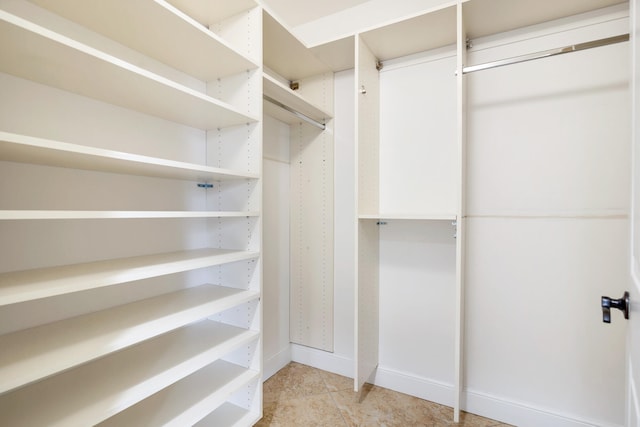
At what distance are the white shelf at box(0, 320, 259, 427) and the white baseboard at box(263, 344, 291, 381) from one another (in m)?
0.91

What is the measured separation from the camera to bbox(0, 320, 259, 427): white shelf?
941 mm

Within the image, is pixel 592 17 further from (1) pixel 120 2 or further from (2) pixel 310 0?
(1) pixel 120 2

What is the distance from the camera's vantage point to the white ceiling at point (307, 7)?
215 cm

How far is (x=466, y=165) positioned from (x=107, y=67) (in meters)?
1.87

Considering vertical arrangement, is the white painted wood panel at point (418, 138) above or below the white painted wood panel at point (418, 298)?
above

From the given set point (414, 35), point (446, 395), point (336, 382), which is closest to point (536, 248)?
point (446, 395)

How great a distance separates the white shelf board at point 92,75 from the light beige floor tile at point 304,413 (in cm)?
174

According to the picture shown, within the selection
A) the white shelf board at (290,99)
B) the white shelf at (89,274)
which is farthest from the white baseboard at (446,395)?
the white shelf board at (290,99)

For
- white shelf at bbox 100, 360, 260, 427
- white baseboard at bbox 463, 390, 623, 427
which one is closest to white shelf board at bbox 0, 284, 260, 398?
white shelf at bbox 100, 360, 260, 427

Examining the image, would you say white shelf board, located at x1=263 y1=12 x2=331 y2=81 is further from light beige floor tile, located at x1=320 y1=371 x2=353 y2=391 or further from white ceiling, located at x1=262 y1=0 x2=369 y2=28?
light beige floor tile, located at x1=320 y1=371 x2=353 y2=391

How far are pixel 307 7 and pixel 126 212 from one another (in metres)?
2.01

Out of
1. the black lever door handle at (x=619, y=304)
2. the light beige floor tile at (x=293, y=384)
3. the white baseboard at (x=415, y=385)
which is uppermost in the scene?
the black lever door handle at (x=619, y=304)

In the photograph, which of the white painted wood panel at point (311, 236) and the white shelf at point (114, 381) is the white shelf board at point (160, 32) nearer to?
the white painted wood panel at point (311, 236)

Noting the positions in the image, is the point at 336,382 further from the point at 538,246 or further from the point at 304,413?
the point at 538,246
